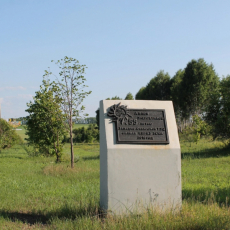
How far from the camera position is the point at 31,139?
20.3 meters

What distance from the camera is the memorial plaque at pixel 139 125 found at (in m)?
6.03

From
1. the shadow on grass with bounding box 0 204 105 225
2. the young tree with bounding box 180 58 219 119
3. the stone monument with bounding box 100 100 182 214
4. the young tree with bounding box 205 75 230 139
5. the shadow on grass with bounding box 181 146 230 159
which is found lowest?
the shadow on grass with bounding box 0 204 105 225

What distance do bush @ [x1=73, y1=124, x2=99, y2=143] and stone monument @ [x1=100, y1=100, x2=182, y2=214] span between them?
4701 cm

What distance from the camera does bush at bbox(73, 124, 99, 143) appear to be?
53.2 metres

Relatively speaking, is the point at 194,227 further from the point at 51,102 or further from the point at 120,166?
the point at 51,102

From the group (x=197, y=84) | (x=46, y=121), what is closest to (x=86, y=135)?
(x=197, y=84)

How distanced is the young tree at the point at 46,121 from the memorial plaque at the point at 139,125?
399 inches

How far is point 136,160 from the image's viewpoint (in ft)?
19.3

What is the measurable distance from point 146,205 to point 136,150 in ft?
3.60

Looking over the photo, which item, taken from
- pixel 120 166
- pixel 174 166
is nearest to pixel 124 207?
pixel 120 166

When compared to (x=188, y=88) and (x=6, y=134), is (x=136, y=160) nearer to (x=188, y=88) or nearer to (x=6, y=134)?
(x=6, y=134)

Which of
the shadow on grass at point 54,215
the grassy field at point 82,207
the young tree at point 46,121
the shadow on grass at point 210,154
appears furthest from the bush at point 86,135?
the shadow on grass at point 54,215

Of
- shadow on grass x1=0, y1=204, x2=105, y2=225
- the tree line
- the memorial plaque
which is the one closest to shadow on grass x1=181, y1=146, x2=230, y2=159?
the tree line

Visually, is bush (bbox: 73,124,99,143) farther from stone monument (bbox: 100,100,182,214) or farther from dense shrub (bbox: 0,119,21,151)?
stone monument (bbox: 100,100,182,214)
